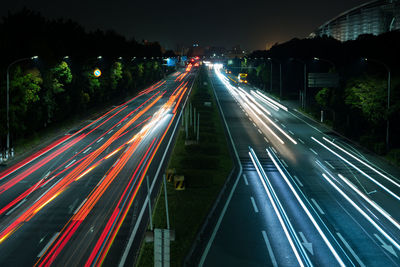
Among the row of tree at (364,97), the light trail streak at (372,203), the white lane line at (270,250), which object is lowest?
the light trail streak at (372,203)


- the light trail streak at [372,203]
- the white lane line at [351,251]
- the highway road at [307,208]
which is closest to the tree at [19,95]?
the highway road at [307,208]

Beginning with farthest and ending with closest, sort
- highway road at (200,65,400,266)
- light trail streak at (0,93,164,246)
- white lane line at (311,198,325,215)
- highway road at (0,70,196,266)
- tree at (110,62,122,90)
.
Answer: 1. tree at (110,62,122,90)
2. white lane line at (311,198,325,215)
3. light trail streak at (0,93,164,246)
4. highway road at (0,70,196,266)
5. highway road at (200,65,400,266)

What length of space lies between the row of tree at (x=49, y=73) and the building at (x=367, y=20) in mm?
85979

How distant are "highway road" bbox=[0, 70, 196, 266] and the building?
111 m

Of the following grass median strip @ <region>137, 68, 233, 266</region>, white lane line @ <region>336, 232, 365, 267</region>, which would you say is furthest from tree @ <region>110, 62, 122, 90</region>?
white lane line @ <region>336, 232, 365, 267</region>

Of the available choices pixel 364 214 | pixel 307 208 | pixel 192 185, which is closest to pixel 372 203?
pixel 364 214

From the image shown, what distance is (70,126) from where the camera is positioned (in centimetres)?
5547

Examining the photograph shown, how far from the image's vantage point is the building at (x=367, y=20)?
133875 mm

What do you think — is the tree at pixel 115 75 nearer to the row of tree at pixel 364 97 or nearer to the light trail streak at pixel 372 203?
the row of tree at pixel 364 97

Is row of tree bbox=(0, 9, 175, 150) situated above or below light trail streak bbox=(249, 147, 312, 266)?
above

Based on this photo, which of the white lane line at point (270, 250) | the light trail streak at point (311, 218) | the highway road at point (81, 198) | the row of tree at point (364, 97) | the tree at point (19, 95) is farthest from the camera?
the row of tree at point (364, 97)

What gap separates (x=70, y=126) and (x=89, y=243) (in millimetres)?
38463

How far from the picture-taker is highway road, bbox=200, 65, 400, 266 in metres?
18.2

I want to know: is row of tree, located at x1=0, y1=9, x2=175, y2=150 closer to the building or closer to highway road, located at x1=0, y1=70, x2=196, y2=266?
highway road, located at x1=0, y1=70, x2=196, y2=266
